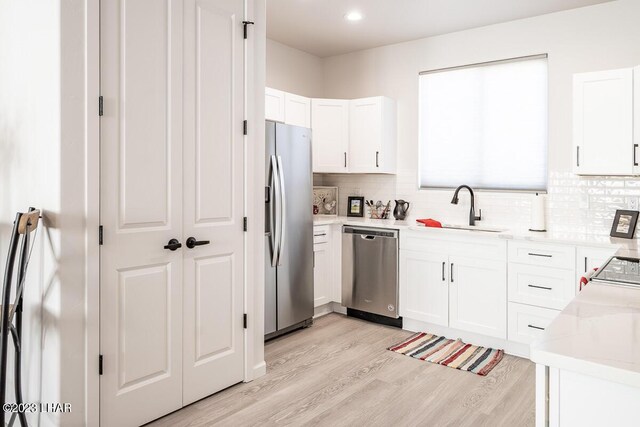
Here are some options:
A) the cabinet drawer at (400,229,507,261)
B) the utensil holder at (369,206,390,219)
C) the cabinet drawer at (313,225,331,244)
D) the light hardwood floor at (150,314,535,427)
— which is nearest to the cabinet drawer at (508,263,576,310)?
the cabinet drawer at (400,229,507,261)

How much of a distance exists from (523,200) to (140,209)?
10.7 ft

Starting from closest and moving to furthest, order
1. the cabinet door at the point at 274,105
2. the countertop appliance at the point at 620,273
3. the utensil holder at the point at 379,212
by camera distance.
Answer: the countertop appliance at the point at 620,273
the cabinet door at the point at 274,105
the utensil holder at the point at 379,212

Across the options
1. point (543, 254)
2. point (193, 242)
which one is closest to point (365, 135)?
point (543, 254)

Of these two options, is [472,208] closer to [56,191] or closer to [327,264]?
[327,264]

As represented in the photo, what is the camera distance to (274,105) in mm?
4285

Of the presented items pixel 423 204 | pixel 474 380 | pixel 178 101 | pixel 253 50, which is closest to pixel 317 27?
pixel 253 50

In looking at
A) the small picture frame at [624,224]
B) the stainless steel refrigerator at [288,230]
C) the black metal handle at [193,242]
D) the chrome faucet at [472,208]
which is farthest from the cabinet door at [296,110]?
the small picture frame at [624,224]

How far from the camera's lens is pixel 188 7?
2.60 m

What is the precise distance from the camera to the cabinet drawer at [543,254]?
333cm

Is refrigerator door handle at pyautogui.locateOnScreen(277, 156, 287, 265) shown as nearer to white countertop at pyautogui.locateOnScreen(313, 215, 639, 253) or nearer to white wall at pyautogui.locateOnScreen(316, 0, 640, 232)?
white countertop at pyautogui.locateOnScreen(313, 215, 639, 253)

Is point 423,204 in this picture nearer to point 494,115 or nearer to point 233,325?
point 494,115

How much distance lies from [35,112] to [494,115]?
367 cm

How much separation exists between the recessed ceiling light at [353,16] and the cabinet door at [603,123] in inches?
73.1

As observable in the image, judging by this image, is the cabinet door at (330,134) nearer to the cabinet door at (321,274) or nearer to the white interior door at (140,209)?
the cabinet door at (321,274)
